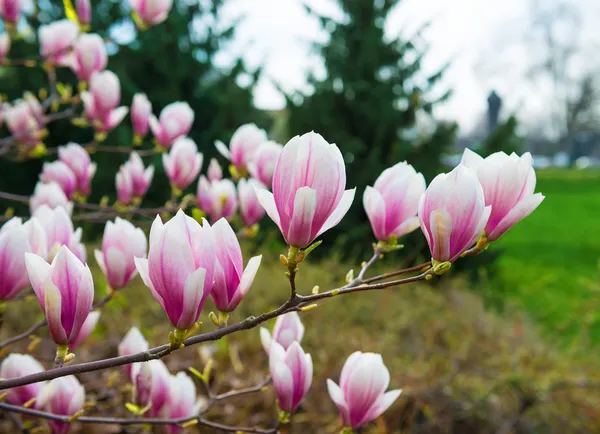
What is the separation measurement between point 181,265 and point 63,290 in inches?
7.2

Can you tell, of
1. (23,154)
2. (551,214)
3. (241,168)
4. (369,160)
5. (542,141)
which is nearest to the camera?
(241,168)

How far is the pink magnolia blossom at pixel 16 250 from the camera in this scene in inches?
36.3

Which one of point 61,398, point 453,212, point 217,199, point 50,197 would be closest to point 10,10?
point 50,197

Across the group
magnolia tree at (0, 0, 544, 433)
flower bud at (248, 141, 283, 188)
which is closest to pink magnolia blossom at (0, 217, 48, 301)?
magnolia tree at (0, 0, 544, 433)

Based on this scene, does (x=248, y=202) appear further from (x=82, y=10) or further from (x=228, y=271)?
(x=82, y=10)

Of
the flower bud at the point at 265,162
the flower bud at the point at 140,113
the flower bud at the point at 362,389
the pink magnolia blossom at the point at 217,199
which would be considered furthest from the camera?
the flower bud at the point at 140,113

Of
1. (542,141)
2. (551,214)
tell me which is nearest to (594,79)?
(542,141)

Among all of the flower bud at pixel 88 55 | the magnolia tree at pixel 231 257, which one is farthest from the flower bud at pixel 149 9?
the magnolia tree at pixel 231 257

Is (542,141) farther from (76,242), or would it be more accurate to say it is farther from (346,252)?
(76,242)

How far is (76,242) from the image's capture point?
1.10m

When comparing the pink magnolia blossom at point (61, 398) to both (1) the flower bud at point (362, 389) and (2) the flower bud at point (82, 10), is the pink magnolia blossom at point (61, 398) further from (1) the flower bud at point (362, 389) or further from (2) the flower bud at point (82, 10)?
(2) the flower bud at point (82, 10)

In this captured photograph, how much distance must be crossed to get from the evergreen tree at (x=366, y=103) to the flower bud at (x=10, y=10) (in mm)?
4659

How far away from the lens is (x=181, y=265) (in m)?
0.72

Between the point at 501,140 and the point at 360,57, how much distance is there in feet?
6.97
